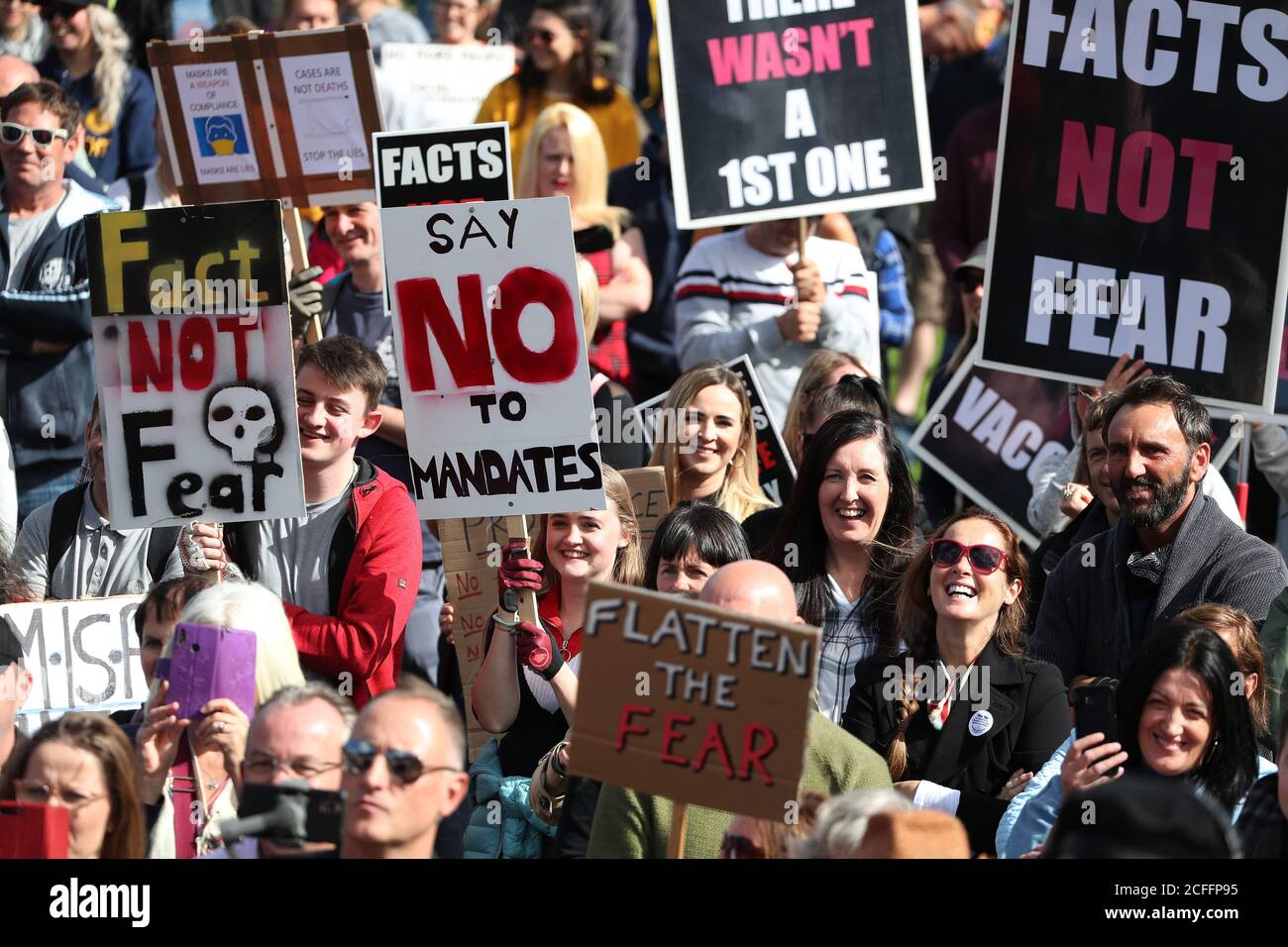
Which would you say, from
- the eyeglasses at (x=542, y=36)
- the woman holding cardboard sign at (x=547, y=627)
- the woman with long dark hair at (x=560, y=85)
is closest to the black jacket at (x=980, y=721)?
the woman holding cardboard sign at (x=547, y=627)

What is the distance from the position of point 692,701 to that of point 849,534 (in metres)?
2.34

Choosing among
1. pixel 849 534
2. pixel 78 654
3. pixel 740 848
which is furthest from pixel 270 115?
pixel 740 848

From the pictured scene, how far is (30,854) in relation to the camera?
489cm

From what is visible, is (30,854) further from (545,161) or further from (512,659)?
(545,161)

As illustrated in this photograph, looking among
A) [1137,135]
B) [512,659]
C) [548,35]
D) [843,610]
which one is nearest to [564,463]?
[512,659]

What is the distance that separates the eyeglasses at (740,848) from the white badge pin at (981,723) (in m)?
1.40

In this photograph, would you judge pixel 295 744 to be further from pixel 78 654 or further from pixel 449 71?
pixel 449 71

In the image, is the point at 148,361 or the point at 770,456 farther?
the point at 770,456

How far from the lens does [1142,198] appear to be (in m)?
7.77

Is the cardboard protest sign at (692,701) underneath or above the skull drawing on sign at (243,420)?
underneath

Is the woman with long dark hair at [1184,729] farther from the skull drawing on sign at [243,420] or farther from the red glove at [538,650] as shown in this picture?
the skull drawing on sign at [243,420]

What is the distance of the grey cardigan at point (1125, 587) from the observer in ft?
22.1

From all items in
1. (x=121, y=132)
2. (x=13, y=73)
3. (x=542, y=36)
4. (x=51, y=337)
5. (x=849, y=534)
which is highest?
(x=542, y=36)

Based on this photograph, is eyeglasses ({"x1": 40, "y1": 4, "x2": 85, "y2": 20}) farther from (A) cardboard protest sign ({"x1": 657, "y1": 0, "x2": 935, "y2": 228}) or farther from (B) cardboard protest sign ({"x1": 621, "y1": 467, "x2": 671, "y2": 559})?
(B) cardboard protest sign ({"x1": 621, "y1": 467, "x2": 671, "y2": 559})
